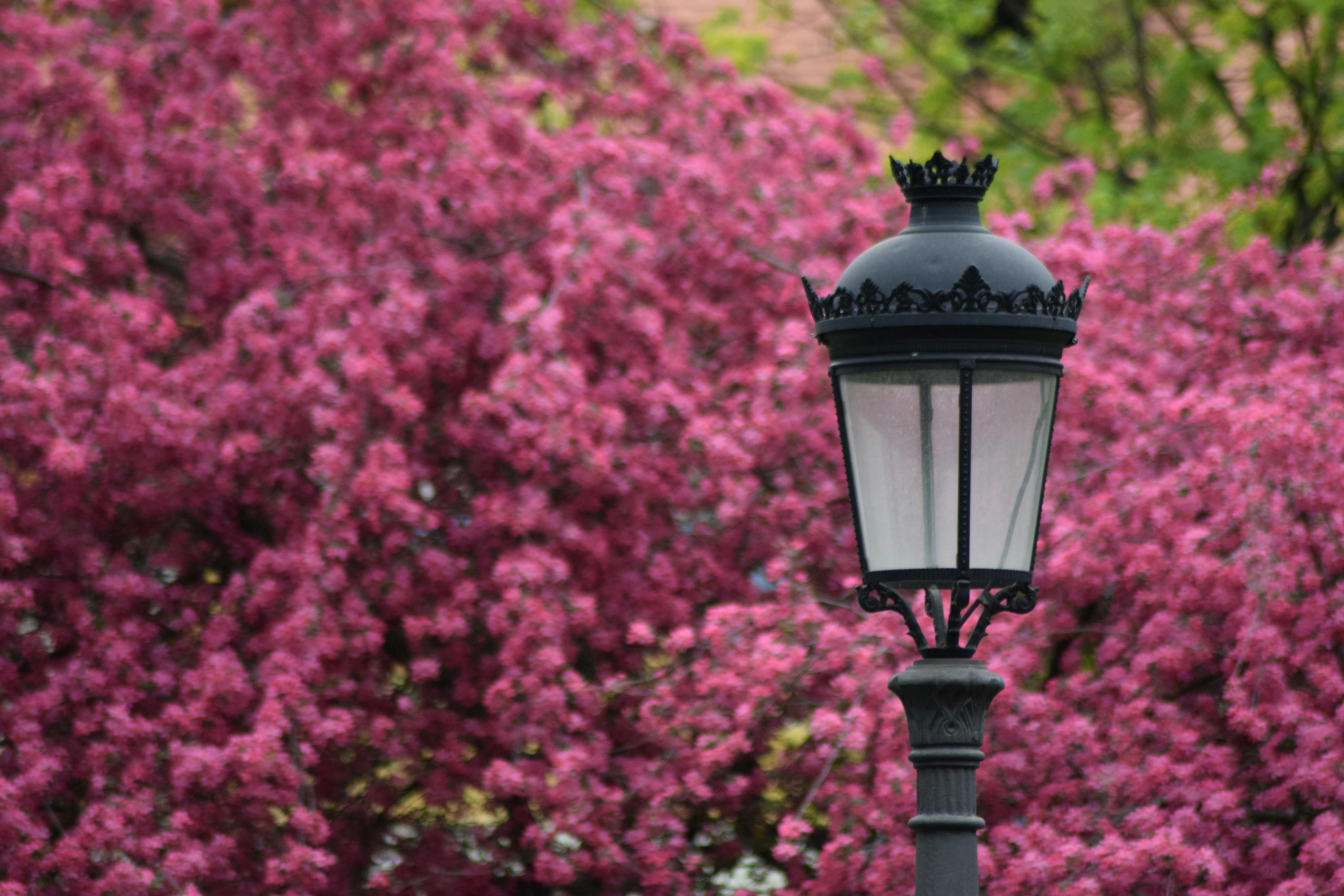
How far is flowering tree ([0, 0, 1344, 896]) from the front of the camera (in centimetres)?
701

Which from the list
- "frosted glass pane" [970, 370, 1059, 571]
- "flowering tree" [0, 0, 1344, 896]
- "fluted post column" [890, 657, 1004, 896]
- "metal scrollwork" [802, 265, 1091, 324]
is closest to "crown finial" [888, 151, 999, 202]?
"metal scrollwork" [802, 265, 1091, 324]

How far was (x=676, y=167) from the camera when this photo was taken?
29.4 feet

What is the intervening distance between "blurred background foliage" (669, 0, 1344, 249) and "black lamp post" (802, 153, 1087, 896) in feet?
Answer: 22.8

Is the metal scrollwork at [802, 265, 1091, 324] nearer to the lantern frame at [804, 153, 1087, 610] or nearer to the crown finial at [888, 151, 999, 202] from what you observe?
the lantern frame at [804, 153, 1087, 610]

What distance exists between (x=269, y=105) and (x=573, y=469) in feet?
10.2

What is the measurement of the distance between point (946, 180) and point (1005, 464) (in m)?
0.69

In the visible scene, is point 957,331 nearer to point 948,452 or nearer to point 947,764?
point 948,452

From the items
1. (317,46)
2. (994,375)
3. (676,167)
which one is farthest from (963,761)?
(317,46)

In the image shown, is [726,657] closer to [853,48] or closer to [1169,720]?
[1169,720]

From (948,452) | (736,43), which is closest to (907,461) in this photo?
(948,452)

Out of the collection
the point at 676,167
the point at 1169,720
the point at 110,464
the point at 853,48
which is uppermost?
the point at 853,48

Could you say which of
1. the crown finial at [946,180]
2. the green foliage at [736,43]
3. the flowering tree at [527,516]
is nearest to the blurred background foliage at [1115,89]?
the green foliage at [736,43]

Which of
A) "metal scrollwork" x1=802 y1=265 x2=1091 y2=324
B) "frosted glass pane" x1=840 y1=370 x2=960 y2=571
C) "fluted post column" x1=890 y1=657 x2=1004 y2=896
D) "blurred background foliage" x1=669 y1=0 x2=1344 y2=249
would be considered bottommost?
"fluted post column" x1=890 y1=657 x2=1004 y2=896

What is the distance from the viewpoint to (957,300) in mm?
3873
